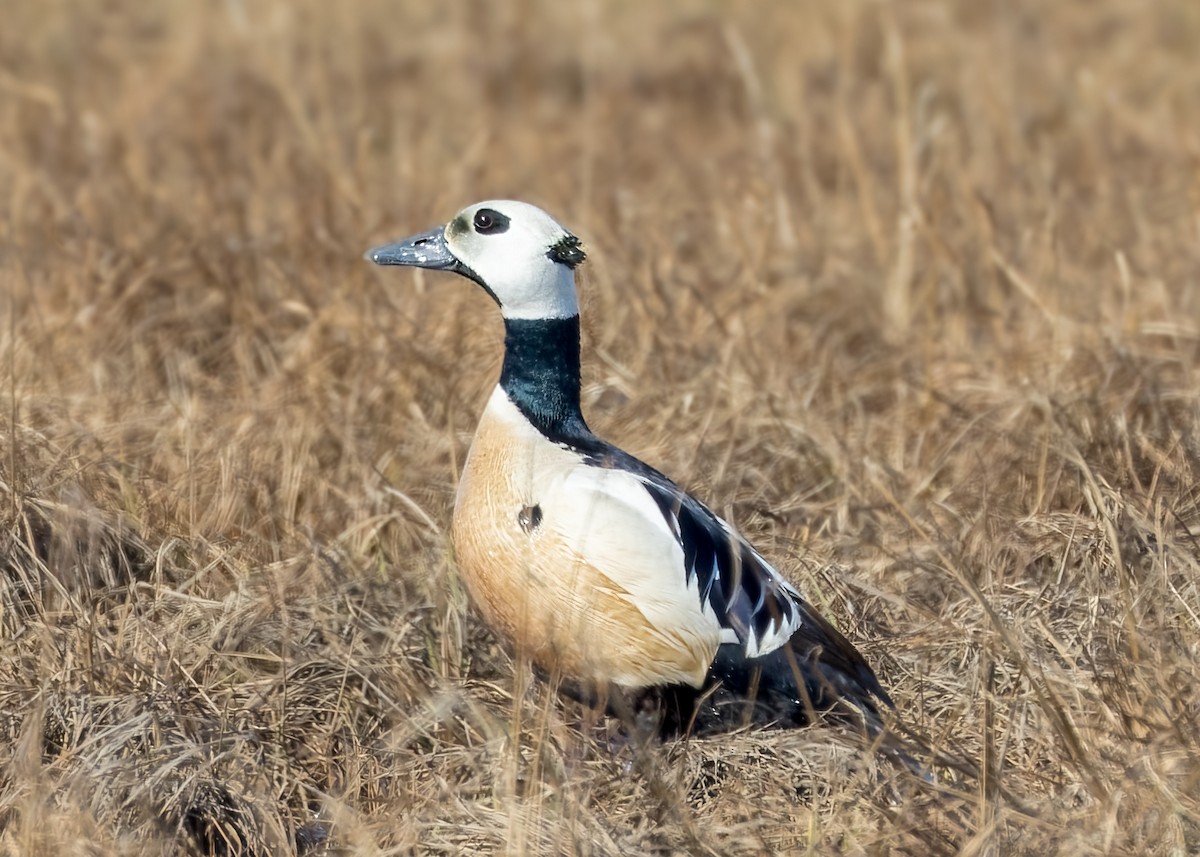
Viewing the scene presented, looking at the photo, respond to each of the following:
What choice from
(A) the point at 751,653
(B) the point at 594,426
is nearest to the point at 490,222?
(A) the point at 751,653

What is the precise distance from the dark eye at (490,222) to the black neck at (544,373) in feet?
0.55

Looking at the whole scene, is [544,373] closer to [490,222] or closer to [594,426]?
[490,222]

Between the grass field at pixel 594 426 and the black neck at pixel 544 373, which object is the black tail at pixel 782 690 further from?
the black neck at pixel 544 373

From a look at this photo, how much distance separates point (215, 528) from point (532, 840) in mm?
1313

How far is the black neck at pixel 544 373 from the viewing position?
9.64 feet

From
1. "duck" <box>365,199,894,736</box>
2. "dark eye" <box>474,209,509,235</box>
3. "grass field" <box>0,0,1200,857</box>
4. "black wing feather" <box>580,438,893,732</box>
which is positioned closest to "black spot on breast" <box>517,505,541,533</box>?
"duck" <box>365,199,894,736</box>

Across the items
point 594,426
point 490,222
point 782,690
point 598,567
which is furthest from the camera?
point 594,426

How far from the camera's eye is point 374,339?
4375 millimetres

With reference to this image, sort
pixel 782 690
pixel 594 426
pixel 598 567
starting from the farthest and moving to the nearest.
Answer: pixel 594 426
pixel 782 690
pixel 598 567

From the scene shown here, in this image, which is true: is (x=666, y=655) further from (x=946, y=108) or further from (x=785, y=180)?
(x=946, y=108)

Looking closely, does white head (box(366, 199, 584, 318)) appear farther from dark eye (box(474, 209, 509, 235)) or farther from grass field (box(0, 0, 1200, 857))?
grass field (box(0, 0, 1200, 857))

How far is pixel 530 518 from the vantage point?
276 cm

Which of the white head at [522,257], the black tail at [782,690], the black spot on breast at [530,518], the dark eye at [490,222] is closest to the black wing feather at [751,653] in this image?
the black tail at [782,690]

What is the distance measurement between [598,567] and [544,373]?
0.40 meters
